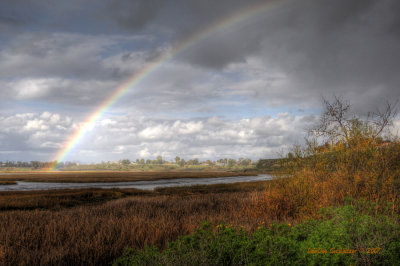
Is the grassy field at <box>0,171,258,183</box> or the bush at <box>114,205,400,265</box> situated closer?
the bush at <box>114,205,400,265</box>

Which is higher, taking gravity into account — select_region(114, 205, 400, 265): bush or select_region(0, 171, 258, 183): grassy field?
select_region(114, 205, 400, 265): bush

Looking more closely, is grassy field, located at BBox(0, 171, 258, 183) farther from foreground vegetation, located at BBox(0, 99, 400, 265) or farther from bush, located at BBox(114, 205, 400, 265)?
bush, located at BBox(114, 205, 400, 265)

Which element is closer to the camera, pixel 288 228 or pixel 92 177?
pixel 288 228

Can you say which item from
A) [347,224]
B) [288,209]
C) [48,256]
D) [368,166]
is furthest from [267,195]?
[48,256]

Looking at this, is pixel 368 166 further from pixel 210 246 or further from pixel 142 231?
pixel 142 231

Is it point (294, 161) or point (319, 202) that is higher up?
point (294, 161)

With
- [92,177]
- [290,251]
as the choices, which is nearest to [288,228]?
[290,251]

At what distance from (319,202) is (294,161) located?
114 inches

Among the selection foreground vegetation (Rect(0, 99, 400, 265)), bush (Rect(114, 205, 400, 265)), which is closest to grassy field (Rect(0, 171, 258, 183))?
foreground vegetation (Rect(0, 99, 400, 265))

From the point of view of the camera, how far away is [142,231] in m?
7.37

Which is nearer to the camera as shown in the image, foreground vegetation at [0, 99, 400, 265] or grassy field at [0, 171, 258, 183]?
foreground vegetation at [0, 99, 400, 265]

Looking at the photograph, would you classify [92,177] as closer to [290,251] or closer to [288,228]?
[288,228]

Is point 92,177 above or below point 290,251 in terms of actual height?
below

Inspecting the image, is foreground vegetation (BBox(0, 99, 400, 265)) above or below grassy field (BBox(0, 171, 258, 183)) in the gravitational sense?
above
